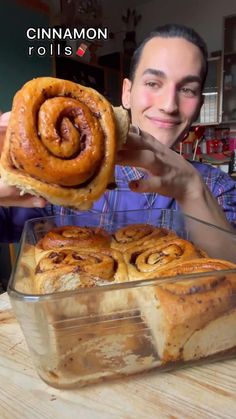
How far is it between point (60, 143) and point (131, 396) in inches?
12.5

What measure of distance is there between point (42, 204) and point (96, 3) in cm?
335

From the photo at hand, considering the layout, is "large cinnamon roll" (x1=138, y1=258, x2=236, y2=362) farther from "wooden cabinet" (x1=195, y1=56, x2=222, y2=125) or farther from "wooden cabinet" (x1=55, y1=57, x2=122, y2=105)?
"wooden cabinet" (x1=195, y1=56, x2=222, y2=125)

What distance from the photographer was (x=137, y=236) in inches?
28.5

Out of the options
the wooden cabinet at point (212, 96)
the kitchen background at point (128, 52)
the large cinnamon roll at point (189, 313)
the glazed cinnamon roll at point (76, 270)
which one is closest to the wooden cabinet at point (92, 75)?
the kitchen background at point (128, 52)

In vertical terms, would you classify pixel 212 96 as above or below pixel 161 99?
above

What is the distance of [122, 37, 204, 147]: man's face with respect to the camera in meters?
1.05

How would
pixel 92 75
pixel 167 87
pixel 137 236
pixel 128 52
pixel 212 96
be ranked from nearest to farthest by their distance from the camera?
pixel 137 236, pixel 167 87, pixel 92 75, pixel 212 96, pixel 128 52

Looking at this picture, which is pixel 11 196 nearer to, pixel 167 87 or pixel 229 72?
pixel 167 87

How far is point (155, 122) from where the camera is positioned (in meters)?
1.11

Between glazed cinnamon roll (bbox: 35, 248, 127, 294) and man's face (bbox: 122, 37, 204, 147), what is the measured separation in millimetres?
607

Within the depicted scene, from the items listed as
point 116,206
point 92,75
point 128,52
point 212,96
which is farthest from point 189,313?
point 128,52

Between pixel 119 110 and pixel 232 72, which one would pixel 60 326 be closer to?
pixel 119 110

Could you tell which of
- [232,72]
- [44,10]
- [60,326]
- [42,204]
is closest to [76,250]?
[42,204]

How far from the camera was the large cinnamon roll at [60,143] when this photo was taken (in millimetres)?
433
